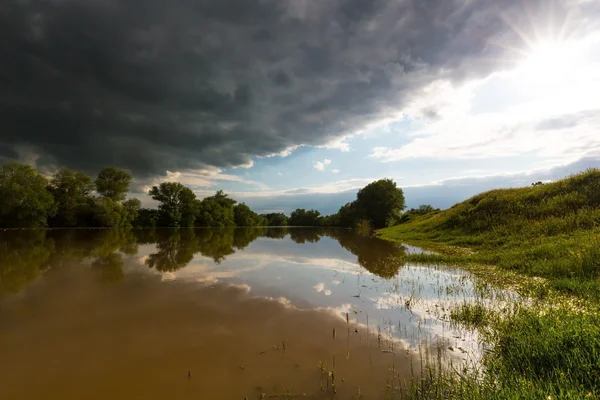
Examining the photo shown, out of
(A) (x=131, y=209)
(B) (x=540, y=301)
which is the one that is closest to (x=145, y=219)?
(A) (x=131, y=209)

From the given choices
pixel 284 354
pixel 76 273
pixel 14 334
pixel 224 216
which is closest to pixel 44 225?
pixel 224 216

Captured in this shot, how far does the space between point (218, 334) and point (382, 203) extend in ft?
250

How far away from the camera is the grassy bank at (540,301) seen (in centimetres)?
380

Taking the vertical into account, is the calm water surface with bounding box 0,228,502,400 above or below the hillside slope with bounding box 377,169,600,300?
below

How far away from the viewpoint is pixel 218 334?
614cm

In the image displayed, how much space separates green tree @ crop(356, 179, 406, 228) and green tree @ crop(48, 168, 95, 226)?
71195 millimetres

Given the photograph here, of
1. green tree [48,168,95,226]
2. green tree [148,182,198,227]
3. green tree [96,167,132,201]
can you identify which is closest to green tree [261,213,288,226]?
green tree [148,182,198,227]

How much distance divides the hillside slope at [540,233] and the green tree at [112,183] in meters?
71.5

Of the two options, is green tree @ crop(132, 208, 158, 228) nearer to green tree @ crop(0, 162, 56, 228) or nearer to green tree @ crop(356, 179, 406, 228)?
green tree @ crop(0, 162, 56, 228)

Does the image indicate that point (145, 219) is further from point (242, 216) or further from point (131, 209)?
point (242, 216)

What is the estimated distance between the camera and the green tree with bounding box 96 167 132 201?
67812 mm

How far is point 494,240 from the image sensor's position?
760 inches

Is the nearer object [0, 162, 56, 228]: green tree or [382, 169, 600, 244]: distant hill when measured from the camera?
[382, 169, 600, 244]: distant hill

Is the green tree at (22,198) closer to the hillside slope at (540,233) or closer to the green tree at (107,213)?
the green tree at (107,213)
